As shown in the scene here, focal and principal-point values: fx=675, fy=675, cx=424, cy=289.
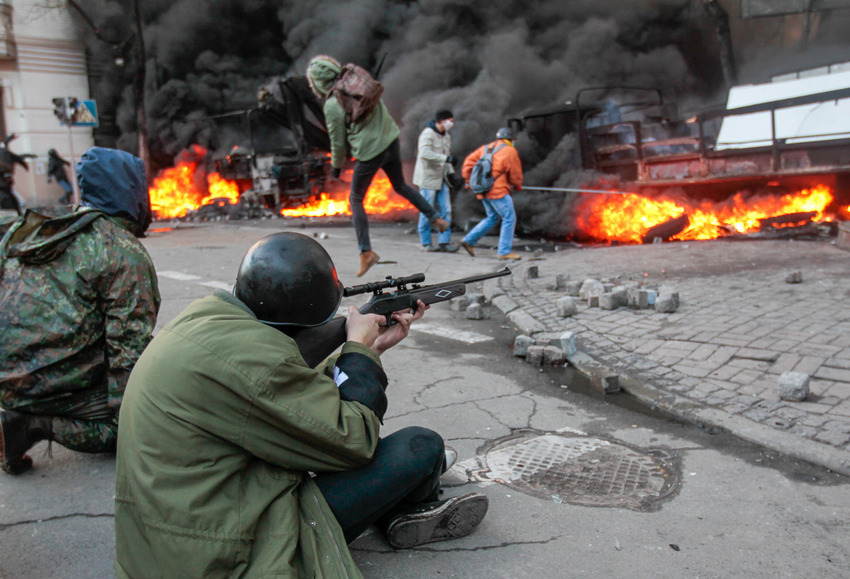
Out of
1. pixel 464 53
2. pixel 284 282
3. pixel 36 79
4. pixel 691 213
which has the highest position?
pixel 36 79

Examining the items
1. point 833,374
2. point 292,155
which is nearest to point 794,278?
point 833,374

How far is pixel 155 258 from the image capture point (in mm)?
9047

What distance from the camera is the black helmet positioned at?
6.44ft

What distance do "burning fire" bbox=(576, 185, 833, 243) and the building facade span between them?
17.8m

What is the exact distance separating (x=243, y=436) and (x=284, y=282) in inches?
18.1

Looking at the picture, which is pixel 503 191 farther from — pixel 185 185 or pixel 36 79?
pixel 36 79

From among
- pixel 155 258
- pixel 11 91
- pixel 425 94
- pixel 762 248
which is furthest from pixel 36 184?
pixel 762 248

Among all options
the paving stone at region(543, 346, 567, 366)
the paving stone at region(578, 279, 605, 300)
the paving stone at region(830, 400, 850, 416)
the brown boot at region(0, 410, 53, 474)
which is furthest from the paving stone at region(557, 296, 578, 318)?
the brown boot at region(0, 410, 53, 474)

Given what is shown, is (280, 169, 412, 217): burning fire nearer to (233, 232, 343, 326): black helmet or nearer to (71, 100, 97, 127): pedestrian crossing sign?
(71, 100, 97, 127): pedestrian crossing sign

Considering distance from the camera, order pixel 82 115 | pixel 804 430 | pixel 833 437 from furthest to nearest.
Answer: pixel 82 115 < pixel 804 430 < pixel 833 437

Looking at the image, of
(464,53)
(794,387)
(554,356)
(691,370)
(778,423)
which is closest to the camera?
(778,423)

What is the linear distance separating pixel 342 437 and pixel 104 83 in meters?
25.8

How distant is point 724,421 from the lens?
3.43 m

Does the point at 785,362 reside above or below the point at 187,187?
below
